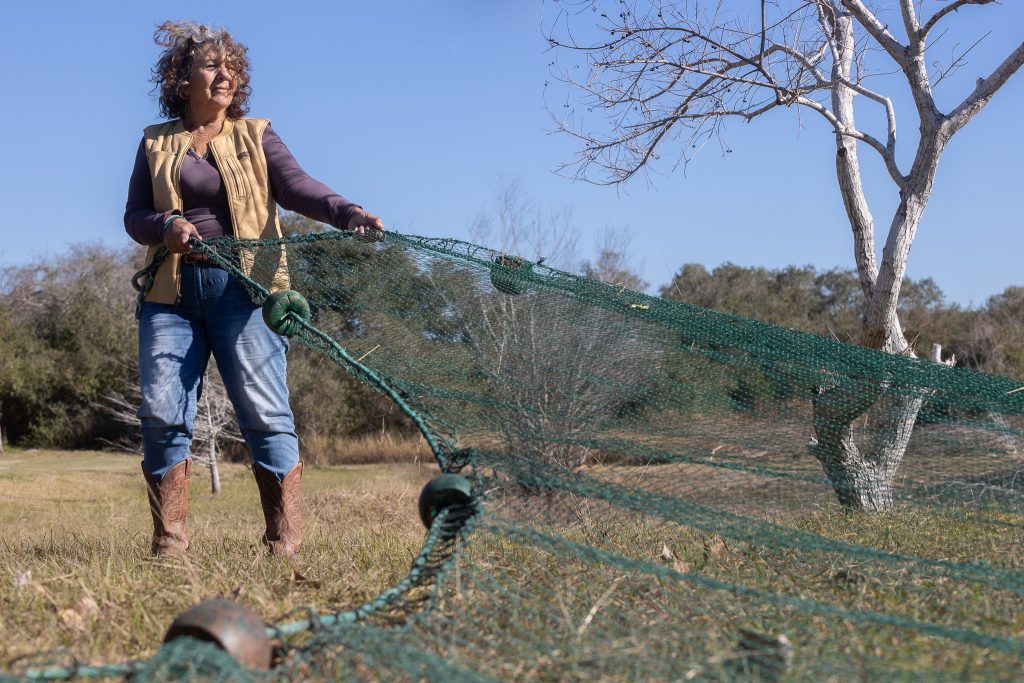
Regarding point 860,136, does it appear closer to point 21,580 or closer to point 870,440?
point 870,440

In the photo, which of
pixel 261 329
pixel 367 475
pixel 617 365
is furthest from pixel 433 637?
pixel 367 475

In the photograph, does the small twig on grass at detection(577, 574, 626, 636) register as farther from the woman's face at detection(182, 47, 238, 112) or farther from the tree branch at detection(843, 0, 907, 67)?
the tree branch at detection(843, 0, 907, 67)

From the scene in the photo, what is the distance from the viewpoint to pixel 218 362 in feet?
10.3

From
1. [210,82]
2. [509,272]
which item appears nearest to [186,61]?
[210,82]

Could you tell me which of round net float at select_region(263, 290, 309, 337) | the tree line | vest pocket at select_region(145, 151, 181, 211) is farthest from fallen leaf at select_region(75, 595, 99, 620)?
the tree line

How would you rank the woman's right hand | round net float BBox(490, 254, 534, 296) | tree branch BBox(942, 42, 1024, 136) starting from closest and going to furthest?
1. the woman's right hand
2. round net float BBox(490, 254, 534, 296)
3. tree branch BBox(942, 42, 1024, 136)

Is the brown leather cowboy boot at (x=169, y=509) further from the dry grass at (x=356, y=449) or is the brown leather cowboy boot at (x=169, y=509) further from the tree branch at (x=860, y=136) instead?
the dry grass at (x=356, y=449)

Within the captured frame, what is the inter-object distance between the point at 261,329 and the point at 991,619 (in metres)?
2.33

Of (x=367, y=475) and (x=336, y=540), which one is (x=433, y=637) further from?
(x=367, y=475)

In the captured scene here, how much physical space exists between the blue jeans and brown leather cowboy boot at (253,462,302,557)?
1.4 inches

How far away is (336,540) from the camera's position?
3.39m

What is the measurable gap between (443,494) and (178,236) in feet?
4.64

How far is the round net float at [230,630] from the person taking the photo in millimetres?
1598

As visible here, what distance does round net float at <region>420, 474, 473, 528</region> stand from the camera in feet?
7.43
